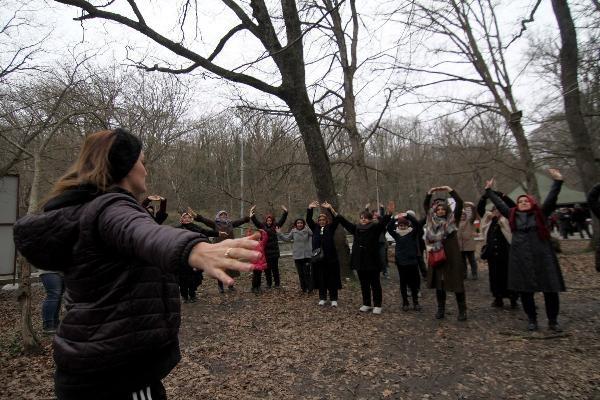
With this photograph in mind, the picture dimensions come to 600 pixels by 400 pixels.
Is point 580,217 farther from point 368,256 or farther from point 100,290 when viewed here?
point 100,290

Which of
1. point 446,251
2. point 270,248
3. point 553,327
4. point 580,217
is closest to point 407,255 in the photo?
point 446,251

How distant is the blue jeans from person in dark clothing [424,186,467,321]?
658 cm

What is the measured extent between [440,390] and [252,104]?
9383 millimetres

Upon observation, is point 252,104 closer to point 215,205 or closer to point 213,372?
point 213,372

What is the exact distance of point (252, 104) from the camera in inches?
471

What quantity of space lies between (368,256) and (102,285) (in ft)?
22.2

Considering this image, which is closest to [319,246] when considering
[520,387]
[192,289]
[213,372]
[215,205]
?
[192,289]

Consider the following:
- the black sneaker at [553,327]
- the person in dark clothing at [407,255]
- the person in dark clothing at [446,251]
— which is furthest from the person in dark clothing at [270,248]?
the black sneaker at [553,327]

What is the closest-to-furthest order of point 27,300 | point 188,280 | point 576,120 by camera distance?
point 27,300 < point 188,280 < point 576,120

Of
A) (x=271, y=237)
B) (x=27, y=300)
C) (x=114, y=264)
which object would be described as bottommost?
(x=27, y=300)

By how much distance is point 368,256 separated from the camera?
316 inches

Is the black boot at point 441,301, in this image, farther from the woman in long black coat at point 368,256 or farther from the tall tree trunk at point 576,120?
the tall tree trunk at point 576,120

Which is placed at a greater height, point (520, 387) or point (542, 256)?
point (542, 256)

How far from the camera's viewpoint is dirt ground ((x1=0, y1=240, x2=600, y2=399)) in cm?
471
